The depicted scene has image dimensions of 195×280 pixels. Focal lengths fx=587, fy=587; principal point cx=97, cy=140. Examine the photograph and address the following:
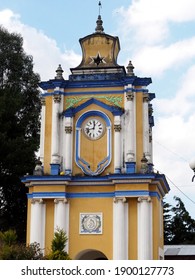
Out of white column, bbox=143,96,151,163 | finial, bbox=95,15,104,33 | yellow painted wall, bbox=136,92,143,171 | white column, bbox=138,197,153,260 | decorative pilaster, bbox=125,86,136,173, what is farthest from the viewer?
finial, bbox=95,15,104,33

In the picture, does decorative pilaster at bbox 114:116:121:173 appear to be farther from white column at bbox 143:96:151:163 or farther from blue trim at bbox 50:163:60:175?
blue trim at bbox 50:163:60:175

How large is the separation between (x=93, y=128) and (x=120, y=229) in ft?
15.2

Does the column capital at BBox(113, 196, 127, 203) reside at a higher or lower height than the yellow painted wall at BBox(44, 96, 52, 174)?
lower

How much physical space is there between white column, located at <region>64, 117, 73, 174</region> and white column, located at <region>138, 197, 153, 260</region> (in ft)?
11.4

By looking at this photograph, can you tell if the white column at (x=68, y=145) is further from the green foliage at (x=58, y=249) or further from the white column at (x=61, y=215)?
the green foliage at (x=58, y=249)

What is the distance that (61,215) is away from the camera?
23578mm

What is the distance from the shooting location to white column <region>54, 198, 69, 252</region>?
2356cm

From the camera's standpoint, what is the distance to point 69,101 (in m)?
25.5

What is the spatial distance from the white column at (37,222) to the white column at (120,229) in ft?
9.67

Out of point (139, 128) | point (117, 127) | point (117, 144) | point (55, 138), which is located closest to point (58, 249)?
point (117, 144)

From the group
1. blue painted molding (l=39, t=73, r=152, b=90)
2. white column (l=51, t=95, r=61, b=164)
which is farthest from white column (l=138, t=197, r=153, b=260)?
blue painted molding (l=39, t=73, r=152, b=90)

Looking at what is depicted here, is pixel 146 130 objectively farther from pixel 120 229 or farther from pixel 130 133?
pixel 120 229

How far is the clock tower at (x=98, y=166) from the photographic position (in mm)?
23156
